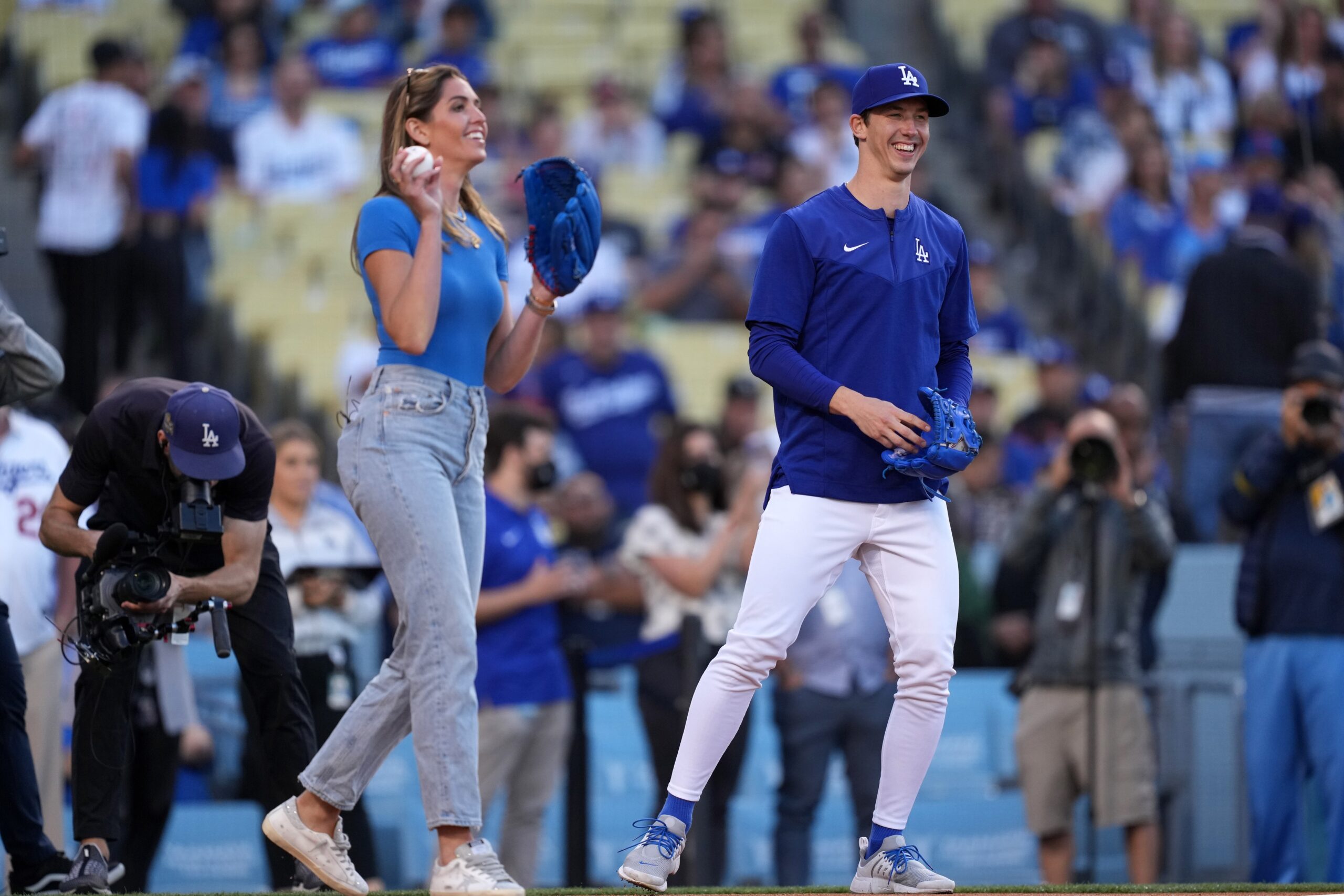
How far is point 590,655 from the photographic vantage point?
8.09m

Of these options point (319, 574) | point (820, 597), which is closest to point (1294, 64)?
point (319, 574)

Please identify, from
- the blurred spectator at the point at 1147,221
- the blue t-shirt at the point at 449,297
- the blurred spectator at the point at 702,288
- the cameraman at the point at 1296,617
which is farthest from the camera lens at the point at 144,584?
the blurred spectator at the point at 1147,221

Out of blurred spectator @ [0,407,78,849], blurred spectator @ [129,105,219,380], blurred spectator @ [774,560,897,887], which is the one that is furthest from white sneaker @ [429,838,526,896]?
blurred spectator @ [129,105,219,380]

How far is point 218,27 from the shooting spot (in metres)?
12.1

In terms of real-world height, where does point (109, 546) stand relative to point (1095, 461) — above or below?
below

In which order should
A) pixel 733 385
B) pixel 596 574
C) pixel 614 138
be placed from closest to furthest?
pixel 596 574, pixel 733 385, pixel 614 138

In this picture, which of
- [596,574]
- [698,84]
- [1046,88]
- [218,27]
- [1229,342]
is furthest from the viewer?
[1046,88]

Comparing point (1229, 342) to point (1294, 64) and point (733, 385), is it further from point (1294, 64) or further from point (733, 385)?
point (1294, 64)

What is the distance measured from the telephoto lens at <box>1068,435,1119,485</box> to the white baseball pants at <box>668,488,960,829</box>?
2938 mm

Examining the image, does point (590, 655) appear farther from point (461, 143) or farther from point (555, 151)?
point (555, 151)

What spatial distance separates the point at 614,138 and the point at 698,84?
80 centimetres

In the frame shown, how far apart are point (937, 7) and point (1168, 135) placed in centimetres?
237

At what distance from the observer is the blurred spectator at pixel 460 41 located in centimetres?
1244

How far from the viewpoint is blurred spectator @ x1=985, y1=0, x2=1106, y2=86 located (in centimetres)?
1354
